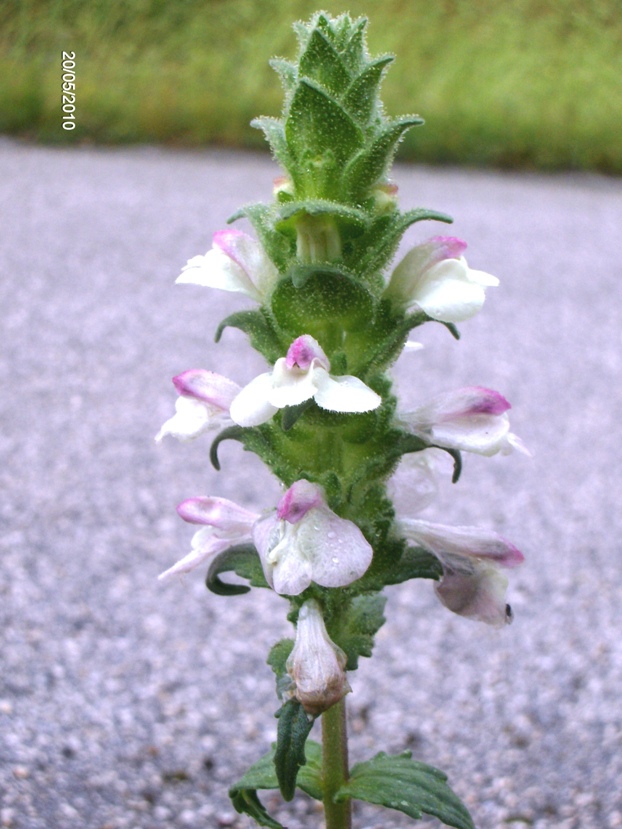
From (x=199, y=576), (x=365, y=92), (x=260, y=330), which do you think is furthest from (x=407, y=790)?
A: (x=199, y=576)

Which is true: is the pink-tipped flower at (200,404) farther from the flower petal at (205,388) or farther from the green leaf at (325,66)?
the green leaf at (325,66)

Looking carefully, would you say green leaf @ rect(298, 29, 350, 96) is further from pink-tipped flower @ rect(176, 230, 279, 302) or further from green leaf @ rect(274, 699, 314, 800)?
green leaf @ rect(274, 699, 314, 800)

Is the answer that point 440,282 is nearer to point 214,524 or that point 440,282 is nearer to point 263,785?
point 214,524

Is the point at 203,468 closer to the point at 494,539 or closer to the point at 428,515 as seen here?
the point at 428,515

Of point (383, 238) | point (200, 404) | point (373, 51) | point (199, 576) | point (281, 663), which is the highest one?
point (383, 238)

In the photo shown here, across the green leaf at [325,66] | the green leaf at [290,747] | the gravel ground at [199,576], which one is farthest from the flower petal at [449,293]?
the gravel ground at [199,576]

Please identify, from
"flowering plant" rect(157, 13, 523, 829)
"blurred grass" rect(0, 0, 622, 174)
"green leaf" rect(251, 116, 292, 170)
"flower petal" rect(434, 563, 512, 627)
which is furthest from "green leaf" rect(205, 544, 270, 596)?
"blurred grass" rect(0, 0, 622, 174)
